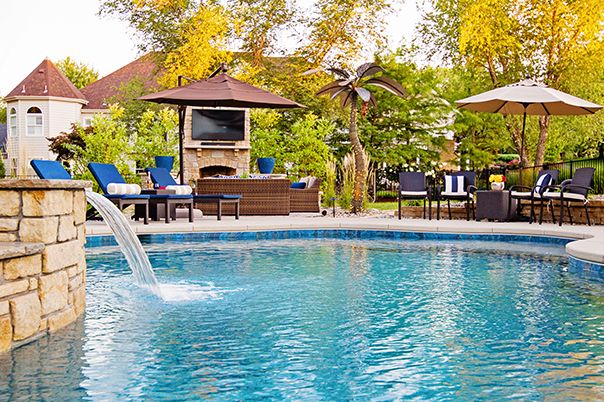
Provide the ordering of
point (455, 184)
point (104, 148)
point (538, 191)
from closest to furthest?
point (538, 191) → point (455, 184) → point (104, 148)

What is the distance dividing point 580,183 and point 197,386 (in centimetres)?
880

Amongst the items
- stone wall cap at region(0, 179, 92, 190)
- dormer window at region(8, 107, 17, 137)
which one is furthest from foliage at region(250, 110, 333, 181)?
dormer window at region(8, 107, 17, 137)

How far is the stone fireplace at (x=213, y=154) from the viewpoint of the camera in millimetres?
16453

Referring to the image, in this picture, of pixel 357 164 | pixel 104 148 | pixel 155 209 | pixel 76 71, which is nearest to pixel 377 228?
pixel 357 164

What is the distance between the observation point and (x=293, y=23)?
23531 millimetres

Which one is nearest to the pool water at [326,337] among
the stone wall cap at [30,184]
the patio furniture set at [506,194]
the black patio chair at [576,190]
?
the stone wall cap at [30,184]

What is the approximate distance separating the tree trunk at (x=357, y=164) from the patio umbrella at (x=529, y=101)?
6.46ft

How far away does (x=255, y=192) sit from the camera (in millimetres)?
12727

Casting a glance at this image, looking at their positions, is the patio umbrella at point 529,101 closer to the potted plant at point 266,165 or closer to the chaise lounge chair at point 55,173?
the potted plant at point 266,165

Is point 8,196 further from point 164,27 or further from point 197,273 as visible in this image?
point 164,27

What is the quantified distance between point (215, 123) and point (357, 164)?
4.60m

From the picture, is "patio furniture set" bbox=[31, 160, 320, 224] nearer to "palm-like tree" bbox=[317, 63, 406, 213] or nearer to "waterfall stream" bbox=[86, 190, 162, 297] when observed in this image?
"palm-like tree" bbox=[317, 63, 406, 213]

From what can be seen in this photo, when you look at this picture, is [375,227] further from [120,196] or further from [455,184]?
[120,196]

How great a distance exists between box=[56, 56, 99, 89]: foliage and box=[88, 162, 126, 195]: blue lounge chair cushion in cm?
3267
